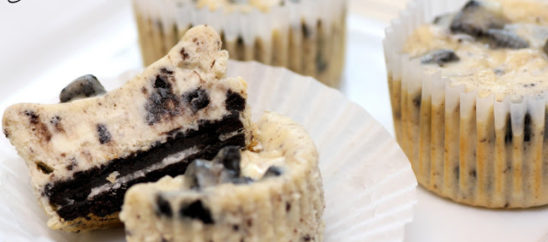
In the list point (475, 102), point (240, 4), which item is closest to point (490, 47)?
point (475, 102)

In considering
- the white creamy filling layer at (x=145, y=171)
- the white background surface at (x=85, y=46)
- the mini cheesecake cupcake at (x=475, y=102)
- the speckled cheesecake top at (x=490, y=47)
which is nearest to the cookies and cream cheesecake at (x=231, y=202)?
the white creamy filling layer at (x=145, y=171)

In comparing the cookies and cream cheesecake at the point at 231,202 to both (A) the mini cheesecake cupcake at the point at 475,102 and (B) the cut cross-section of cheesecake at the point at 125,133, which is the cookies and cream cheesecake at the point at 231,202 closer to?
(B) the cut cross-section of cheesecake at the point at 125,133

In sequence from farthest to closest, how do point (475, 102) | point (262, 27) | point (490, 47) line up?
point (262, 27) → point (490, 47) → point (475, 102)

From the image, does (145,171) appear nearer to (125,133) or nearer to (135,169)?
(135,169)

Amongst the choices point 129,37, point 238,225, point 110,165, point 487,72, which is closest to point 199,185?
point 238,225

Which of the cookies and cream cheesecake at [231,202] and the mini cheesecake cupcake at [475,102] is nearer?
the cookies and cream cheesecake at [231,202]

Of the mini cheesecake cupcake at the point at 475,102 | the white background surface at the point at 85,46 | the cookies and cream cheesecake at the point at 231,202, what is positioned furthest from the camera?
the white background surface at the point at 85,46
